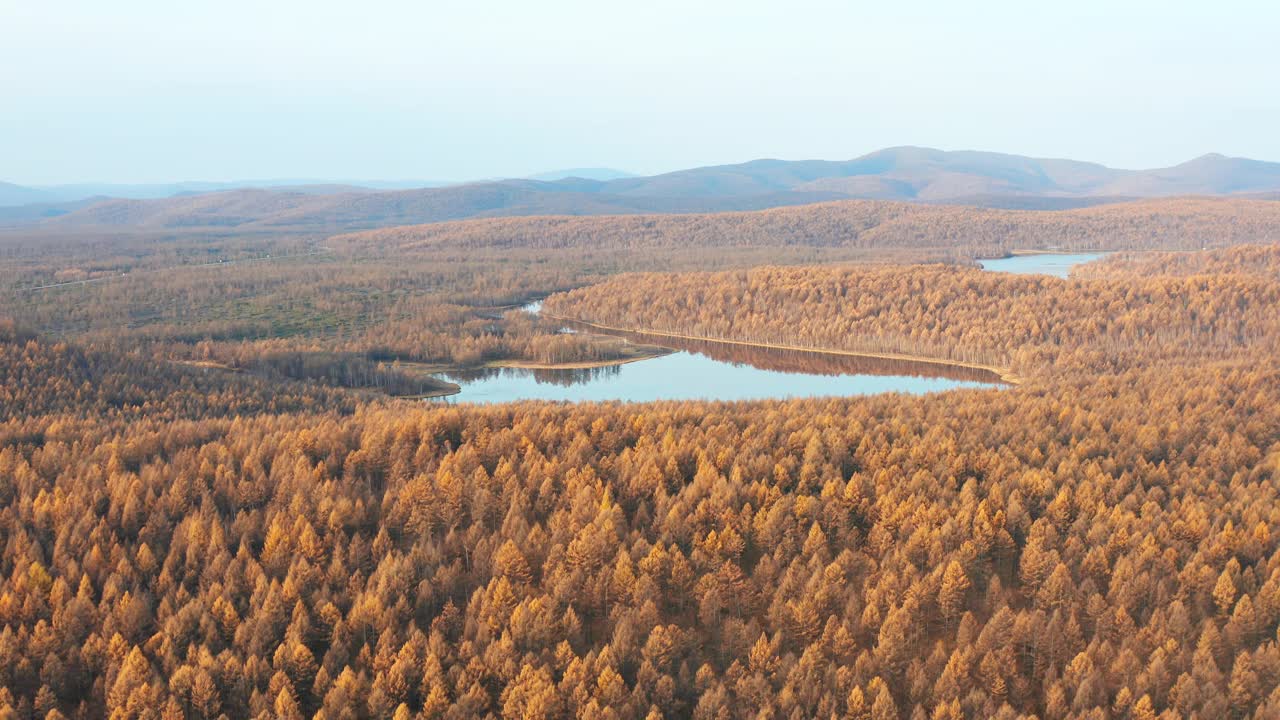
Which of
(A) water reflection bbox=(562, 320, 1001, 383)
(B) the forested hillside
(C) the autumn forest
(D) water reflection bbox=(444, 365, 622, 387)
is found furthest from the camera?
(B) the forested hillside

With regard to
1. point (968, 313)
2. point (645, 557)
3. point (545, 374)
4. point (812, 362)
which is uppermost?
point (968, 313)

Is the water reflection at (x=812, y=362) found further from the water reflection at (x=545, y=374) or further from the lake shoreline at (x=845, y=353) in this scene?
the water reflection at (x=545, y=374)

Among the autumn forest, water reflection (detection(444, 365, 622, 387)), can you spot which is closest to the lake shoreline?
water reflection (detection(444, 365, 622, 387))

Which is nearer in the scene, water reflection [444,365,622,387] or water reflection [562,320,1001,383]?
water reflection [444,365,622,387]

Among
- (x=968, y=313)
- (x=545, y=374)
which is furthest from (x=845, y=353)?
(x=545, y=374)

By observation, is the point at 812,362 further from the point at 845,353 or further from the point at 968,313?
the point at 968,313

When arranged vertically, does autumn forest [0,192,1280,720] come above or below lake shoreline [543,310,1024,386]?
above

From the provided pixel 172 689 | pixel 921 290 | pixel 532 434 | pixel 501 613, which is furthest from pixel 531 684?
pixel 921 290

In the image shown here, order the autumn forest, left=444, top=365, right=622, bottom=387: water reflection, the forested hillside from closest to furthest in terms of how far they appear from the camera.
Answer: the autumn forest, left=444, top=365, right=622, bottom=387: water reflection, the forested hillside

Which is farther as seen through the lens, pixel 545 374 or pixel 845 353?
pixel 845 353

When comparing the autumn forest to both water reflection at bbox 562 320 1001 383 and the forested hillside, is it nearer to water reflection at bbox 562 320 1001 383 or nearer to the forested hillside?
water reflection at bbox 562 320 1001 383

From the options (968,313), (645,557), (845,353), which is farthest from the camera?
(968,313)
